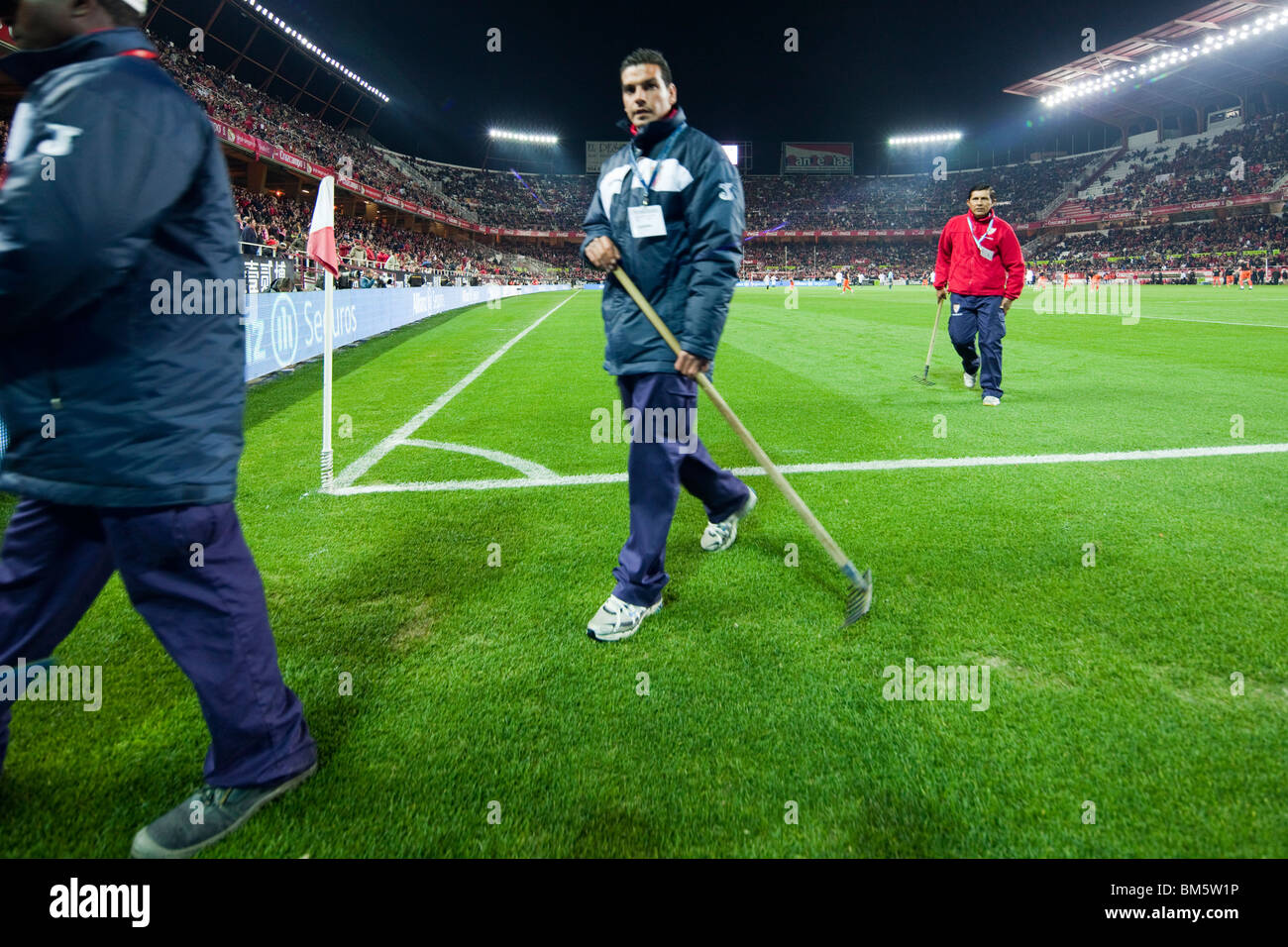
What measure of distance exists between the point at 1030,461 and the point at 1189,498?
108cm

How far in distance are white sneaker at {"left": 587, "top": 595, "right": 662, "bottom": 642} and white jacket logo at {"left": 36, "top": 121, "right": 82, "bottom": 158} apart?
2.15 m

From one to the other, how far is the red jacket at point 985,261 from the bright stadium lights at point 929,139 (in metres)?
89.5

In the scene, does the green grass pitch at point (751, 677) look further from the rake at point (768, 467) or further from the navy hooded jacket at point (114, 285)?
the navy hooded jacket at point (114, 285)

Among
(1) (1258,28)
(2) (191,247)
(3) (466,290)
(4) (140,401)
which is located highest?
(1) (1258,28)

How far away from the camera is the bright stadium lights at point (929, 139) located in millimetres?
82875

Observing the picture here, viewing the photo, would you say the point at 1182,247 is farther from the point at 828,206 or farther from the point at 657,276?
the point at 657,276

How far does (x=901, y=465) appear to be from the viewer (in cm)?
526

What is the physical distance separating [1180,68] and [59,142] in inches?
2659

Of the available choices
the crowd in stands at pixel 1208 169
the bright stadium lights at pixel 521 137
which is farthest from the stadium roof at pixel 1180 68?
the bright stadium lights at pixel 521 137

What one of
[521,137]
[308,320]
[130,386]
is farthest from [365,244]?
[130,386]
